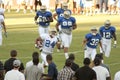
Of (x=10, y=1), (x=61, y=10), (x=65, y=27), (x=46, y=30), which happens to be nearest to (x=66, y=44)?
(x=65, y=27)

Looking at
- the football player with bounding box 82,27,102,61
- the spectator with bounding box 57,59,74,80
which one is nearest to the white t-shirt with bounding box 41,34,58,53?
the football player with bounding box 82,27,102,61

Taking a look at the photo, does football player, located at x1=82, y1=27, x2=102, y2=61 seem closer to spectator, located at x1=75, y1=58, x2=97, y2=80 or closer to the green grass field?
the green grass field

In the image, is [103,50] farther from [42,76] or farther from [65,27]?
[42,76]

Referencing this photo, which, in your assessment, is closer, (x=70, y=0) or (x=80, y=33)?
(x=80, y=33)

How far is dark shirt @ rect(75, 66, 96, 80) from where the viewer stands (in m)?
11.4

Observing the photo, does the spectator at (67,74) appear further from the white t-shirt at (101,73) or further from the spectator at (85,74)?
the white t-shirt at (101,73)

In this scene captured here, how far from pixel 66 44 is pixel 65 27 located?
69cm

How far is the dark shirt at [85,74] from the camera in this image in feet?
37.5

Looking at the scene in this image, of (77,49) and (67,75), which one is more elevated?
(67,75)

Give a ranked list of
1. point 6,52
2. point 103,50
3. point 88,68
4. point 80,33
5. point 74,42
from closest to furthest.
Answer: point 88,68 < point 103,50 < point 6,52 < point 74,42 < point 80,33

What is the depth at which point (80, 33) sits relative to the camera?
94.1 ft

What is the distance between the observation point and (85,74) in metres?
11.4

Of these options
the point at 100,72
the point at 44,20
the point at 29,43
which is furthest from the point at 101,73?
the point at 29,43

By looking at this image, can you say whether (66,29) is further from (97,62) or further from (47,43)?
(97,62)
